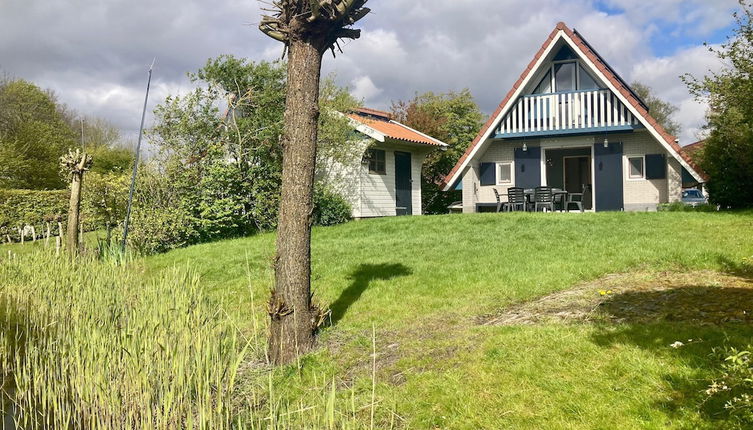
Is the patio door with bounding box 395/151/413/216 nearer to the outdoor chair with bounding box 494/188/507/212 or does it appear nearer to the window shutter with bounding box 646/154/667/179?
the outdoor chair with bounding box 494/188/507/212

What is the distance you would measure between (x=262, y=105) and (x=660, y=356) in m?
15.2

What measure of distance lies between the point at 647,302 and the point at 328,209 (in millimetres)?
12168

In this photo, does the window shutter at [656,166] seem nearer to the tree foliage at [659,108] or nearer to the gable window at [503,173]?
the gable window at [503,173]

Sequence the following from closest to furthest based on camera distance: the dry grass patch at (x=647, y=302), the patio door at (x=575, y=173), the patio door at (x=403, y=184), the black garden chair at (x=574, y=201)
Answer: the dry grass patch at (x=647, y=302)
the black garden chair at (x=574, y=201)
the patio door at (x=575, y=173)
the patio door at (x=403, y=184)

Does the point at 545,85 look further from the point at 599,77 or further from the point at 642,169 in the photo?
the point at 642,169

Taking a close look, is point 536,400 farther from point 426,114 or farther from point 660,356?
point 426,114

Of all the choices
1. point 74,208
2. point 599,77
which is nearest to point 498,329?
point 74,208

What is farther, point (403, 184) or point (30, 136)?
point (30, 136)

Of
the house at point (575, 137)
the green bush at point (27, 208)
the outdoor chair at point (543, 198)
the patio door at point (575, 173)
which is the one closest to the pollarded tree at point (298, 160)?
the outdoor chair at point (543, 198)

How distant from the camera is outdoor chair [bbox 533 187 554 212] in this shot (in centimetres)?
1625

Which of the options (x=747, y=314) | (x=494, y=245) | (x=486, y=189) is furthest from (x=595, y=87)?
(x=747, y=314)

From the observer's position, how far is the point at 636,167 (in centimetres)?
1762

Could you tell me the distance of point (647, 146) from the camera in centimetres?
1728

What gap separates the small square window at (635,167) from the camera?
57.5 ft
